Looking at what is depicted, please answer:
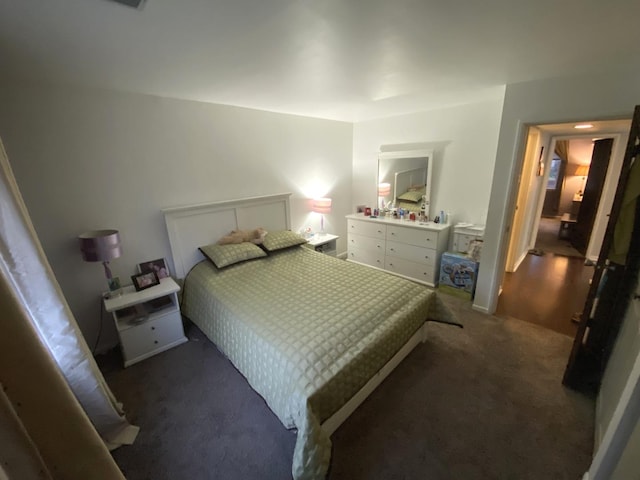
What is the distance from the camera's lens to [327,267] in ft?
8.98

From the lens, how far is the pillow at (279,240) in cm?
302

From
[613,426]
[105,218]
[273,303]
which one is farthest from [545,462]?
[105,218]

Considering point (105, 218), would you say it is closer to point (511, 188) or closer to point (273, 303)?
point (273, 303)

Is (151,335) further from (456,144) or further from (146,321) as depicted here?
(456,144)

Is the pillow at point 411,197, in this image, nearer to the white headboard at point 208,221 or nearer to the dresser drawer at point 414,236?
the dresser drawer at point 414,236

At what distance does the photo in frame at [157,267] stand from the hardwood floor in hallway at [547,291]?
3.55m

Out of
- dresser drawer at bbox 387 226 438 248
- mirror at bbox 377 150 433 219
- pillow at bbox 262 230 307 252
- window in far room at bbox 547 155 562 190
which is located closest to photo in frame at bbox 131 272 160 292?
pillow at bbox 262 230 307 252

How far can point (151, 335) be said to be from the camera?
7.52ft

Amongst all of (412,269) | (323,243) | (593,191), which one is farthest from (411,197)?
(593,191)

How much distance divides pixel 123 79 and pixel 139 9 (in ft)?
3.70

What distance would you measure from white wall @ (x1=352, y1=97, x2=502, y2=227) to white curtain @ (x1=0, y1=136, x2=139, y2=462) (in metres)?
3.83

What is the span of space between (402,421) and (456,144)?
10.2 ft

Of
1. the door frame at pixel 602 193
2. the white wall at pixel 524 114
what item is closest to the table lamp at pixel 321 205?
the white wall at pixel 524 114

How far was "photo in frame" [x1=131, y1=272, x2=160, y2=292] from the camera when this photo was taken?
232 centimetres
